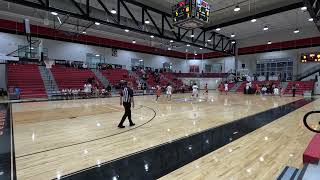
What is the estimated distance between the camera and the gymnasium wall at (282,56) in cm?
2478

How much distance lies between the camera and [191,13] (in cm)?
898

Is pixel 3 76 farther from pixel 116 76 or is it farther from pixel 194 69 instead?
pixel 194 69

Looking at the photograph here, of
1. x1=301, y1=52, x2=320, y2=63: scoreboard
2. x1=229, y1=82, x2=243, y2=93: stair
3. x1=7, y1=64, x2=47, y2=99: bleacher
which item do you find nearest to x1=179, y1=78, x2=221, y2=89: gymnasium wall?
x1=229, y1=82, x2=243, y2=93: stair

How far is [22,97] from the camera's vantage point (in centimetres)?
1605

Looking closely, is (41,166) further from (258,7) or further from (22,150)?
(258,7)

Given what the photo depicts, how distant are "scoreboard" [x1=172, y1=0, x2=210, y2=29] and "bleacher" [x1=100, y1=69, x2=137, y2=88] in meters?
15.3

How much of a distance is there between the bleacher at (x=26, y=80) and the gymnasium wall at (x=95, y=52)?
230 cm

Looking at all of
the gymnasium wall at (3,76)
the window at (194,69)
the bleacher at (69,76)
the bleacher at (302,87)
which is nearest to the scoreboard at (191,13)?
the bleacher at (69,76)

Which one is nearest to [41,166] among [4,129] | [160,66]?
[4,129]

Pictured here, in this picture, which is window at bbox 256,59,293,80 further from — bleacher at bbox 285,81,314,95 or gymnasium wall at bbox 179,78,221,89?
gymnasium wall at bbox 179,78,221,89

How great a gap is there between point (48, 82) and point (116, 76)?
26.2 ft

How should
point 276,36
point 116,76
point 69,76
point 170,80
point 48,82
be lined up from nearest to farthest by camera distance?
1. point 48,82
2. point 69,76
3. point 276,36
4. point 116,76
5. point 170,80

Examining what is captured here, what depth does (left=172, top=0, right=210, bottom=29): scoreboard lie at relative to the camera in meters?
8.96

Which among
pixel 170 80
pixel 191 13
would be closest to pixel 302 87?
pixel 170 80
